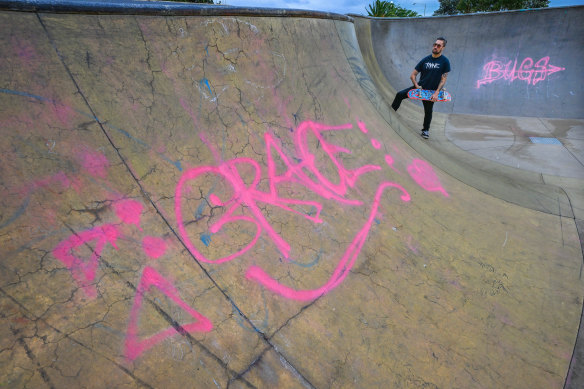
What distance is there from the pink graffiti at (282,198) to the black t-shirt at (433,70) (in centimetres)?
264

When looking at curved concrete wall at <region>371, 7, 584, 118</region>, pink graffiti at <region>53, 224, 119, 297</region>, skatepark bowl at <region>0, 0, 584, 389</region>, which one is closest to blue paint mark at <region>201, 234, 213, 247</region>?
skatepark bowl at <region>0, 0, 584, 389</region>

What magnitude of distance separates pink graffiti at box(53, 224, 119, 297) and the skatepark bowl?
0.01 m

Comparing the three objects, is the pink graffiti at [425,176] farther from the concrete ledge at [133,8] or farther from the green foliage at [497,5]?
the green foliage at [497,5]

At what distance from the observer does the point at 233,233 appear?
7.45 feet

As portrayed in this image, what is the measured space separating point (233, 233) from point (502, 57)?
11.1 m

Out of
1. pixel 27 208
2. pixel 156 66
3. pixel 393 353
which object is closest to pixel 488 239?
pixel 393 353

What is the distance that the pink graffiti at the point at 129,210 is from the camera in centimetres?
197

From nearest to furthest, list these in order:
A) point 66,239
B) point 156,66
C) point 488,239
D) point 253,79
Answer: point 66,239 → point 156,66 → point 253,79 → point 488,239

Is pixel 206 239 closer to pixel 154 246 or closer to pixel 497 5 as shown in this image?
pixel 154 246

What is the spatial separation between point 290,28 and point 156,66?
5.51 feet

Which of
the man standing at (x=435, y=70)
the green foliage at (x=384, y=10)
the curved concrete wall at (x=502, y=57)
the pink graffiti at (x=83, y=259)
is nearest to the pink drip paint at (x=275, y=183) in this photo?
the pink graffiti at (x=83, y=259)

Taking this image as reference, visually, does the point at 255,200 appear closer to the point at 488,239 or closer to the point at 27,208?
the point at 27,208

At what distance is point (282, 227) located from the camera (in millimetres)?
2480

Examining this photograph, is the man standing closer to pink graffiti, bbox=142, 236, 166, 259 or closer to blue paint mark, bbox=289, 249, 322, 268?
blue paint mark, bbox=289, 249, 322, 268
